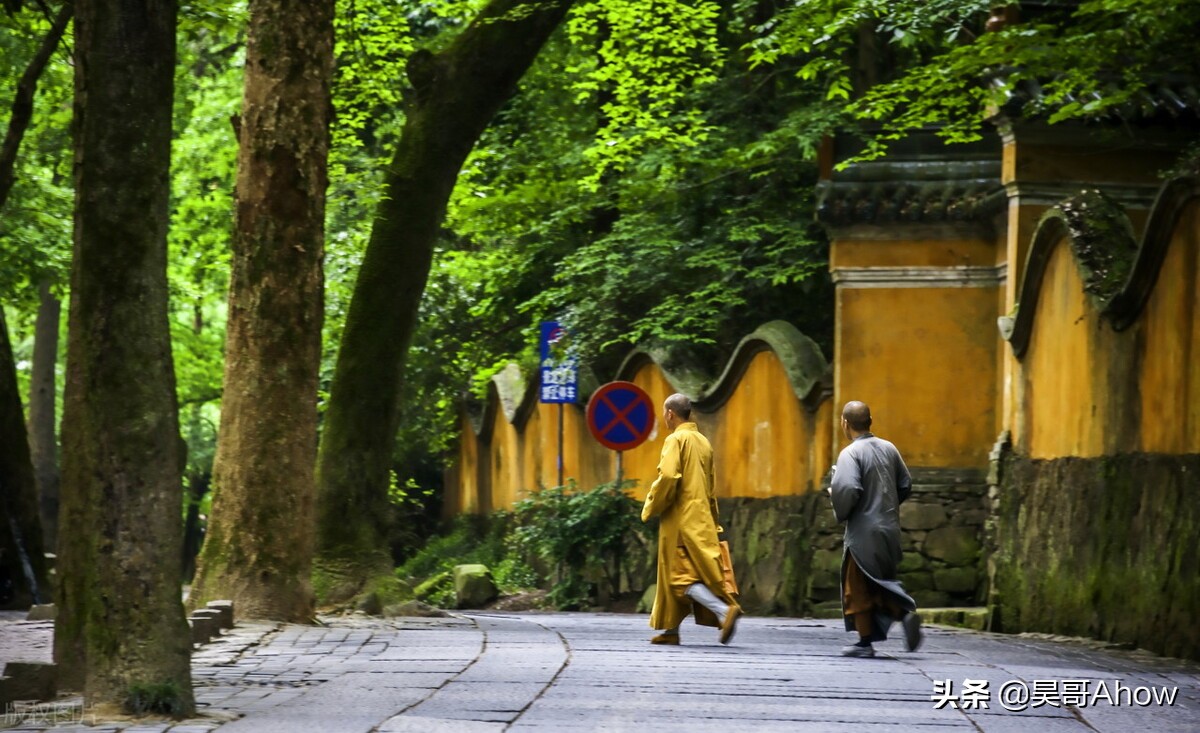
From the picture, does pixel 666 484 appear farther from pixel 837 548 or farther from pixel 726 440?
pixel 726 440

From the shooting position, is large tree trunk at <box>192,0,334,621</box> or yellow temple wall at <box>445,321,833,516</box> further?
yellow temple wall at <box>445,321,833,516</box>

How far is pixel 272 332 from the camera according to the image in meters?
12.9

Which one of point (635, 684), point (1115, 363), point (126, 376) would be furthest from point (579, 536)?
point (126, 376)

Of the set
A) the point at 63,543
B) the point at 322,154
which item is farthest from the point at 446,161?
the point at 63,543

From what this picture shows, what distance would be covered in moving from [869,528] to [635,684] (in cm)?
302

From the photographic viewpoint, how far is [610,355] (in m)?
24.5

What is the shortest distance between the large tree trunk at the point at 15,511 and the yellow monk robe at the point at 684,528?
338 inches

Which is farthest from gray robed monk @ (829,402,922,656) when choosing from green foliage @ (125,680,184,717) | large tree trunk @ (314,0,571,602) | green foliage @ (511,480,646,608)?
green foliage @ (511,480,646,608)

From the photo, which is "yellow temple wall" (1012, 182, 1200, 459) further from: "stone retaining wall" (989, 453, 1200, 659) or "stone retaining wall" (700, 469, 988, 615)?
"stone retaining wall" (700, 469, 988, 615)

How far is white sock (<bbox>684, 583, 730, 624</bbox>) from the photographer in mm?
11875

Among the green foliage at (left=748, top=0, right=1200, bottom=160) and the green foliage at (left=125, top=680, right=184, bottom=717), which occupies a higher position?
the green foliage at (left=748, top=0, right=1200, bottom=160)

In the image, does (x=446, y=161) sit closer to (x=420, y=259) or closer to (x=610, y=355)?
(x=420, y=259)

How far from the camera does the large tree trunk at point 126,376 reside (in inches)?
299

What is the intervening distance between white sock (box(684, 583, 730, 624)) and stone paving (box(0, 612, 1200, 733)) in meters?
0.24
